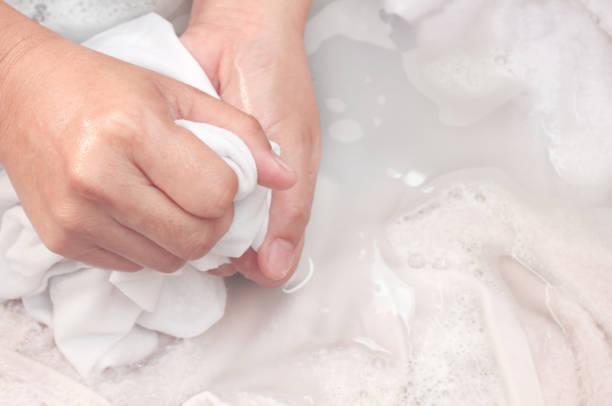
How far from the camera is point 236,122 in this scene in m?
0.56

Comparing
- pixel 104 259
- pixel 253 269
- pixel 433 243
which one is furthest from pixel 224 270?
pixel 433 243

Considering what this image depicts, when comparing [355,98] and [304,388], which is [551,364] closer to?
[304,388]

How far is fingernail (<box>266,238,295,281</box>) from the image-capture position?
0.65 metres

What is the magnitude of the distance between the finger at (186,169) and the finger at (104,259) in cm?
11

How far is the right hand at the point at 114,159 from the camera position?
496 mm

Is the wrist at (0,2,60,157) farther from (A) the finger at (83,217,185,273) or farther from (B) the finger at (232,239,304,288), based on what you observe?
(B) the finger at (232,239,304,288)

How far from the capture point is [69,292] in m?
0.66

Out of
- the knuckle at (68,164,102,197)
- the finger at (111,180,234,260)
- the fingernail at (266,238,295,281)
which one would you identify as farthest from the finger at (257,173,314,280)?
the knuckle at (68,164,102,197)

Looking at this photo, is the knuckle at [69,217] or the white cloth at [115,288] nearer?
the knuckle at [69,217]

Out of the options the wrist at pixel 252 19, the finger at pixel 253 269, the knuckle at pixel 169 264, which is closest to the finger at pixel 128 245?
the knuckle at pixel 169 264

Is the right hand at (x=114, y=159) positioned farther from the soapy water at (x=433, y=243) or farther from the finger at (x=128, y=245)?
the soapy water at (x=433, y=243)

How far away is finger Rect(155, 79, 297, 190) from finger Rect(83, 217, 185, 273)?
4.7 inches

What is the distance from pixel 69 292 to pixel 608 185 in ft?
2.34

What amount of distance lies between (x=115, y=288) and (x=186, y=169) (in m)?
0.23
